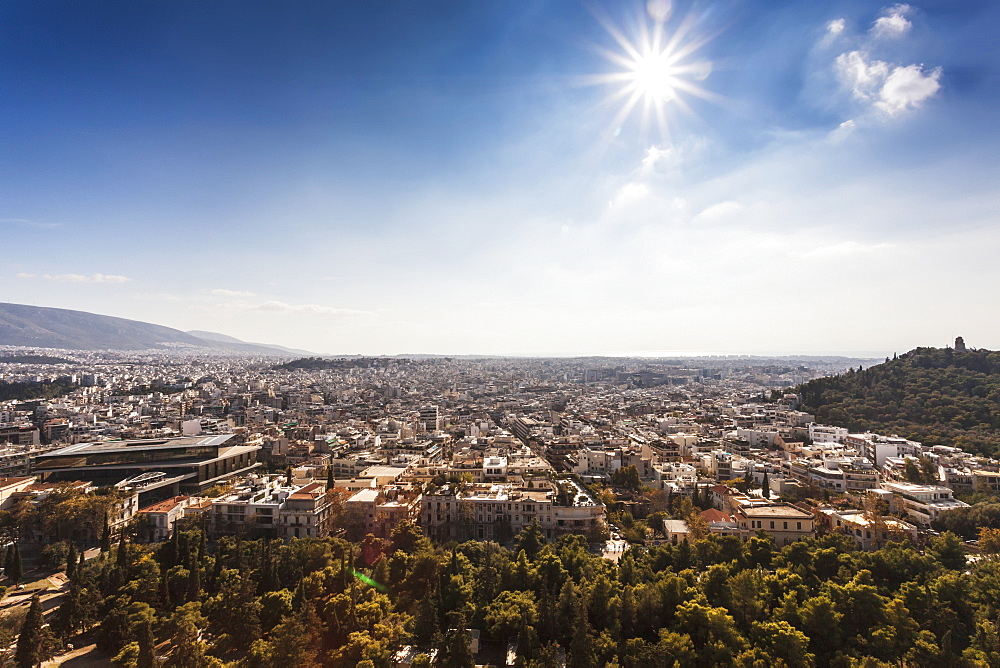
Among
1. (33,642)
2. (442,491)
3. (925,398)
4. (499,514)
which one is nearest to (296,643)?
(33,642)

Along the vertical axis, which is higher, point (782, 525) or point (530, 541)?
point (782, 525)

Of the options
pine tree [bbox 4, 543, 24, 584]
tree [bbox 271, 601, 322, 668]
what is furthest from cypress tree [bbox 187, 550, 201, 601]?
pine tree [bbox 4, 543, 24, 584]

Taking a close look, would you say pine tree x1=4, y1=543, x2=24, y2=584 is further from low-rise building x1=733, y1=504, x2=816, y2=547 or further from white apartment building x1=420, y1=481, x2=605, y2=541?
low-rise building x1=733, y1=504, x2=816, y2=547

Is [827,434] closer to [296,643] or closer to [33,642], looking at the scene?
[296,643]

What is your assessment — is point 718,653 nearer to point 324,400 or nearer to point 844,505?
point 844,505

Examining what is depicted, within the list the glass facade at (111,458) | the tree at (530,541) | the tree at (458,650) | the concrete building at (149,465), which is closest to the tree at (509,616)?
the tree at (458,650)

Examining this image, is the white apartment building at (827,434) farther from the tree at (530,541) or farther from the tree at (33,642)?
the tree at (33,642)

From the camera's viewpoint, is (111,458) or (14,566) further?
(111,458)
